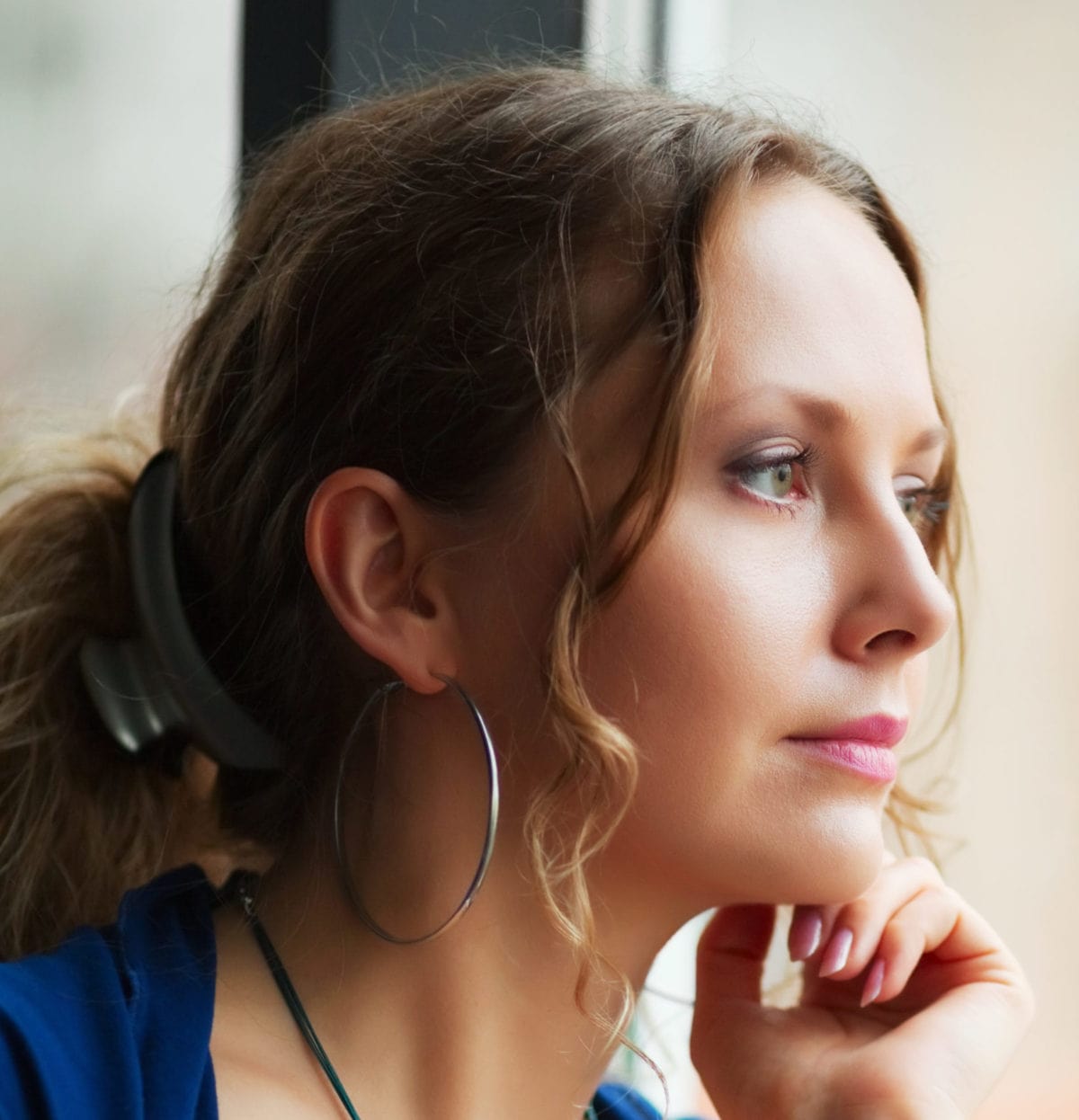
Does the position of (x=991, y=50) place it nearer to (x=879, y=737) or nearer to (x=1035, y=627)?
(x=1035, y=627)

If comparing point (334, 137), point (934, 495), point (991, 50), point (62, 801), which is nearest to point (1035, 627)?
point (934, 495)

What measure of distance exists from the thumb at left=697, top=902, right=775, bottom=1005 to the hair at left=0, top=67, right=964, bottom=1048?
17 cm

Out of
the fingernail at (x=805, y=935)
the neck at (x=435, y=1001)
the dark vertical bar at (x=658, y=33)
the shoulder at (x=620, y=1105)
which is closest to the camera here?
the neck at (x=435, y=1001)

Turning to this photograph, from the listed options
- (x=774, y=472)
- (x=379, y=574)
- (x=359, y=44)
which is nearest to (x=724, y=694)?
(x=774, y=472)

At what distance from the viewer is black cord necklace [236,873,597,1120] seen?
1.10 meters

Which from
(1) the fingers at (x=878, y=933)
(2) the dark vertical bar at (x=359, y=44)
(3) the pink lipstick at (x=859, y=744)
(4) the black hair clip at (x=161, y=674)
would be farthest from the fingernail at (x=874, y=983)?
(2) the dark vertical bar at (x=359, y=44)

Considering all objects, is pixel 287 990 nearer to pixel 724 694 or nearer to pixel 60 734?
pixel 60 734

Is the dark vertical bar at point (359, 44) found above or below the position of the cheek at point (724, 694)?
above

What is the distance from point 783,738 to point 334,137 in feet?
1.99

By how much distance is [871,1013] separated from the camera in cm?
130

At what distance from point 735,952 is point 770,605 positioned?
440 mm

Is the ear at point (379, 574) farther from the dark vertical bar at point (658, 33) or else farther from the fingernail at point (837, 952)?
the dark vertical bar at point (658, 33)

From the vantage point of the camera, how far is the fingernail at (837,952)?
1208 mm

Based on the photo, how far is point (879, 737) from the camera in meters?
1.06
